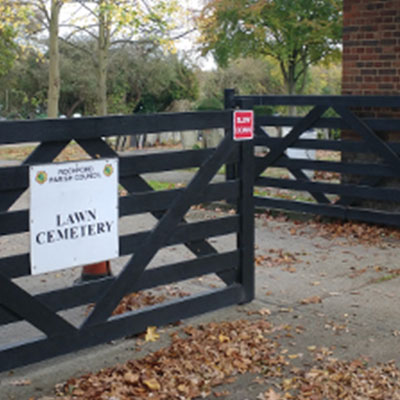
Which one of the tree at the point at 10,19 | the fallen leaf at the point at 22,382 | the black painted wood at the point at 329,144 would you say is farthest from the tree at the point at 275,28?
the fallen leaf at the point at 22,382

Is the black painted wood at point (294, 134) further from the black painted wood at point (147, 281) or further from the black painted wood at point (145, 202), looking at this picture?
the black painted wood at point (147, 281)

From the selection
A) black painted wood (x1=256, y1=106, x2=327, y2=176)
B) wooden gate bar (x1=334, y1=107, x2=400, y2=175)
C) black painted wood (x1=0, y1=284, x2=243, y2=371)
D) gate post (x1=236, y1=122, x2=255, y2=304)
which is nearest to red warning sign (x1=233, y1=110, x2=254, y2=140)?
gate post (x1=236, y1=122, x2=255, y2=304)

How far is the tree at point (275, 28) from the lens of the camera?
2033 cm

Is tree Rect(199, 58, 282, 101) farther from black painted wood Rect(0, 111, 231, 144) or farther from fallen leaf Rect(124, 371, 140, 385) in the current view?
fallen leaf Rect(124, 371, 140, 385)

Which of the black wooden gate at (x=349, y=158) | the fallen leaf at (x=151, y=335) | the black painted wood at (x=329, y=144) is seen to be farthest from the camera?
the black painted wood at (x=329, y=144)

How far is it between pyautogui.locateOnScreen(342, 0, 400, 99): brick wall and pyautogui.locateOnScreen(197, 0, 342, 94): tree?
403 inches

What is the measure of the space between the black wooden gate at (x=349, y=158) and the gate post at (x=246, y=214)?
333 centimetres

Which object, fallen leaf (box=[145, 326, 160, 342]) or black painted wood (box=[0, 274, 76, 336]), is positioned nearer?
black painted wood (box=[0, 274, 76, 336])

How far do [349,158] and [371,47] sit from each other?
59.3 inches

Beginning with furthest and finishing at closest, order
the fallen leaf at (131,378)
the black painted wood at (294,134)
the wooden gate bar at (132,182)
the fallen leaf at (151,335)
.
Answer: the black painted wood at (294,134)
the fallen leaf at (151,335)
the wooden gate bar at (132,182)
the fallen leaf at (131,378)

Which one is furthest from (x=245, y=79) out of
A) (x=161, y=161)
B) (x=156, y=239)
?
(x=156, y=239)

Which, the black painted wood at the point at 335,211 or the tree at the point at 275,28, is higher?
the tree at the point at 275,28

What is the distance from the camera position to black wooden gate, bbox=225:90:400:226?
30.2 feet

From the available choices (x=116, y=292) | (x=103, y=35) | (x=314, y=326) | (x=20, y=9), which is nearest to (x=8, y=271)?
(x=116, y=292)
